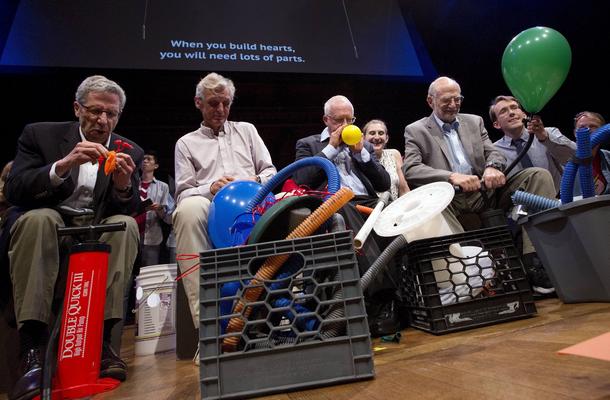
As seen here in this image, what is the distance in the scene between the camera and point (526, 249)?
1.80 m

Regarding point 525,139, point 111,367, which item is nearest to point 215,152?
point 111,367

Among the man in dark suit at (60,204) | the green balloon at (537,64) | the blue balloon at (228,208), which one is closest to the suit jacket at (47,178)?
the man in dark suit at (60,204)

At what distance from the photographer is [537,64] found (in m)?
1.63

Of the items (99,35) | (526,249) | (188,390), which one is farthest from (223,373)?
(99,35)

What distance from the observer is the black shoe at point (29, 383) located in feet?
3.34

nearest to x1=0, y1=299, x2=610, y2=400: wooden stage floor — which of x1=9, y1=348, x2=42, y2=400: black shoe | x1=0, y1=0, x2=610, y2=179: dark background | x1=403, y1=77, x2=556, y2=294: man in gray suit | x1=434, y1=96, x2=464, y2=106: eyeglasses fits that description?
x1=9, y1=348, x2=42, y2=400: black shoe

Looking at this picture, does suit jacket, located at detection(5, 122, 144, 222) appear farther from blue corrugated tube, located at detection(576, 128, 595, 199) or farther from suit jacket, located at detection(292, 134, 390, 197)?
blue corrugated tube, located at detection(576, 128, 595, 199)

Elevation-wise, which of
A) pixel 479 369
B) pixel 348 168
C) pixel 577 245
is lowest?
pixel 479 369

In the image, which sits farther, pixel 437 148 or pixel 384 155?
pixel 384 155

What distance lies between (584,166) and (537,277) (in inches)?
27.7

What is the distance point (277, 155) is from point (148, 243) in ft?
7.87

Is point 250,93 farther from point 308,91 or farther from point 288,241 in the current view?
point 288,241

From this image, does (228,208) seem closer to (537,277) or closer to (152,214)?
(537,277)

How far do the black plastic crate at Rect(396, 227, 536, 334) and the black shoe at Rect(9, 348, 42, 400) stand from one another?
3.67 feet
